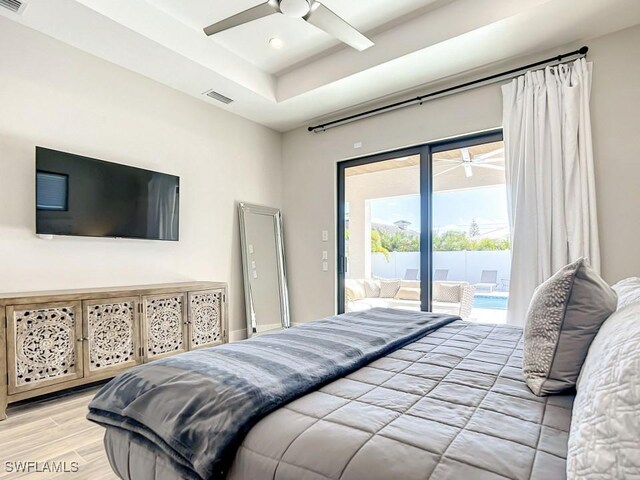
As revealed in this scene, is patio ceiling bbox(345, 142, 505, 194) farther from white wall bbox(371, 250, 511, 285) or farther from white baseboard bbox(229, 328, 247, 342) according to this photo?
white baseboard bbox(229, 328, 247, 342)

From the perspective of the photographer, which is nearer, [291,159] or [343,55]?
[343,55]

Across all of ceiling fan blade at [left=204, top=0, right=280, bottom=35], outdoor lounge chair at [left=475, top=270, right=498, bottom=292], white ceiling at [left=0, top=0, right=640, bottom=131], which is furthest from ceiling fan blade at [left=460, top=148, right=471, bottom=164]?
ceiling fan blade at [left=204, top=0, right=280, bottom=35]

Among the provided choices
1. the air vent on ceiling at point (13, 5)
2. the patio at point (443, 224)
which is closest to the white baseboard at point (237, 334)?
the patio at point (443, 224)

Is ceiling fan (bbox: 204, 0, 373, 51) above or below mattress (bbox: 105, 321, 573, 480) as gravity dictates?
above

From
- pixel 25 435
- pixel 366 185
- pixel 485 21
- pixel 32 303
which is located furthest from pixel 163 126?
pixel 485 21

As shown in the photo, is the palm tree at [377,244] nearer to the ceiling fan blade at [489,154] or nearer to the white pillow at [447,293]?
the white pillow at [447,293]

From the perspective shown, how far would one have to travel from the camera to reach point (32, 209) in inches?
111

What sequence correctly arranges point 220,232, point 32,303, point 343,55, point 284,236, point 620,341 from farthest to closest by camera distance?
point 284,236
point 220,232
point 343,55
point 32,303
point 620,341

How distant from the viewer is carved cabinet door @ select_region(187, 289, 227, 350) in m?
3.41

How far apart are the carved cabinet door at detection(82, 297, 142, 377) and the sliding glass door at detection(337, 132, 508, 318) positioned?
2.38m

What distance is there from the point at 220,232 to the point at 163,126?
4.16 feet

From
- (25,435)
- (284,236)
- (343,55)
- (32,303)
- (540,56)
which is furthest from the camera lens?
(284,236)

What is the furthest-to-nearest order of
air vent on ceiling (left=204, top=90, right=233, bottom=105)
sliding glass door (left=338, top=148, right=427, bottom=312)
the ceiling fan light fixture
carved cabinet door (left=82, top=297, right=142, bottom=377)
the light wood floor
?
sliding glass door (left=338, top=148, right=427, bottom=312) < air vent on ceiling (left=204, top=90, right=233, bottom=105) < carved cabinet door (left=82, top=297, right=142, bottom=377) < the ceiling fan light fixture < the light wood floor

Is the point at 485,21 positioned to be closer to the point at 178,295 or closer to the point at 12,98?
the point at 178,295
